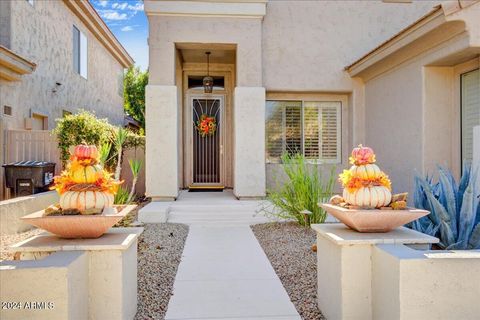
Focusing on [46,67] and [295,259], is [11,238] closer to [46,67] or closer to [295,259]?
[295,259]

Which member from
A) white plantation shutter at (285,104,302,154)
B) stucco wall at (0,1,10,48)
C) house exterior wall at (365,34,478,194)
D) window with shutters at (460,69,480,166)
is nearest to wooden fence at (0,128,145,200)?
stucco wall at (0,1,10,48)

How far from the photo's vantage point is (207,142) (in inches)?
491

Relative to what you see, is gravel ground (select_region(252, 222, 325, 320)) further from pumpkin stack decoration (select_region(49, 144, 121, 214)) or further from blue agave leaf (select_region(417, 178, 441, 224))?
pumpkin stack decoration (select_region(49, 144, 121, 214))

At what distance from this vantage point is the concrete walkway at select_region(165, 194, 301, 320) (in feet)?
12.3

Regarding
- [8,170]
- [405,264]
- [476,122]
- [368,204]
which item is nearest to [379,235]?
[368,204]

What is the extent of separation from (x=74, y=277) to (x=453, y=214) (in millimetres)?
3567

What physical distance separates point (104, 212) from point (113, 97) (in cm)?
1833

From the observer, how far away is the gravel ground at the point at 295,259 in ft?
13.4

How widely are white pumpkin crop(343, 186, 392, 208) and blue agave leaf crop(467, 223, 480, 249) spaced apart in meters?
1.03

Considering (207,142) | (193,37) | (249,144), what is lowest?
(249,144)

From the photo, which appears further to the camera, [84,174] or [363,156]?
[363,156]

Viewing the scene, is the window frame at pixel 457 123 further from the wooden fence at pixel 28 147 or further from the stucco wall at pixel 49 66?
the stucco wall at pixel 49 66

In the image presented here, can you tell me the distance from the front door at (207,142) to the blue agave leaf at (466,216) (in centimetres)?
917

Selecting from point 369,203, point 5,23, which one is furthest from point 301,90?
point 5,23
